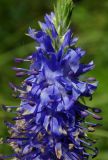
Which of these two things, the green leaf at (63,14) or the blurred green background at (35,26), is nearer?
the green leaf at (63,14)

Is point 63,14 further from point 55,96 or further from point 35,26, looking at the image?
point 35,26

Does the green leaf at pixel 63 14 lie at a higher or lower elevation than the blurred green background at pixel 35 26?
lower

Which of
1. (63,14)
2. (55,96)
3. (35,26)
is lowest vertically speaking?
(55,96)

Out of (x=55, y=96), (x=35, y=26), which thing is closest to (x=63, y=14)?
(x=55, y=96)

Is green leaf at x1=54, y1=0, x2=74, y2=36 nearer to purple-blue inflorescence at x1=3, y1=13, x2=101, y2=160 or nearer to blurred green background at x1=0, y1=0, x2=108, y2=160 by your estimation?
purple-blue inflorescence at x1=3, y1=13, x2=101, y2=160

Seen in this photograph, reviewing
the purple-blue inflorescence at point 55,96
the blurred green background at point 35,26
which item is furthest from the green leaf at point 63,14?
the blurred green background at point 35,26

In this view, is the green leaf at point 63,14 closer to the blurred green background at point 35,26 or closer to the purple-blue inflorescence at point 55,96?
the purple-blue inflorescence at point 55,96
